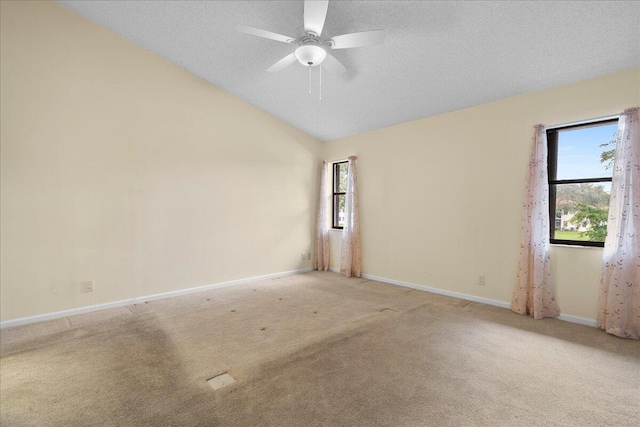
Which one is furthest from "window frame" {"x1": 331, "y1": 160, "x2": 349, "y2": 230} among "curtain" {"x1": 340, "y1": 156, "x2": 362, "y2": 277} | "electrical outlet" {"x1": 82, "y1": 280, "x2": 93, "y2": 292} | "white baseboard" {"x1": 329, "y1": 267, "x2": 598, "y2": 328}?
"electrical outlet" {"x1": 82, "y1": 280, "x2": 93, "y2": 292}

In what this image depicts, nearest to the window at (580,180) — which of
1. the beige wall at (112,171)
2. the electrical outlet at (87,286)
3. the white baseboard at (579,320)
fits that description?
the white baseboard at (579,320)

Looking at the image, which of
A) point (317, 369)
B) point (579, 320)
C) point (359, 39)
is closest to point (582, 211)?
point (579, 320)

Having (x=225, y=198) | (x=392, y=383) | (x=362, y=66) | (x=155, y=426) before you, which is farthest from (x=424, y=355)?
(x=225, y=198)

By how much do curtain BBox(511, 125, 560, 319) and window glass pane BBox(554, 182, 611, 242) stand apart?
Result: 0.24 meters

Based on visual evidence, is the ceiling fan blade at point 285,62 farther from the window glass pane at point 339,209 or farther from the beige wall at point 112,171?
the window glass pane at point 339,209

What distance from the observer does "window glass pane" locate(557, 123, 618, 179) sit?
10.7ft

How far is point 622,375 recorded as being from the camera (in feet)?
7.25

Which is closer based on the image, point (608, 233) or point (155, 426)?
point (155, 426)

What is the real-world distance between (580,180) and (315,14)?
3412 mm

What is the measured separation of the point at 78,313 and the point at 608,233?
6.00m

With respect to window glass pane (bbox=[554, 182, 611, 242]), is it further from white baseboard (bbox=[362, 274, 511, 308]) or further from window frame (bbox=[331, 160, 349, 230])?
window frame (bbox=[331, 160, 349, 230])

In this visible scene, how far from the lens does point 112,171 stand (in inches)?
147

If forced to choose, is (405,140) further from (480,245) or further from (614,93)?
(614,93)

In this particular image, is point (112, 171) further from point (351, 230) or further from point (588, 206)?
point (588, 206)
